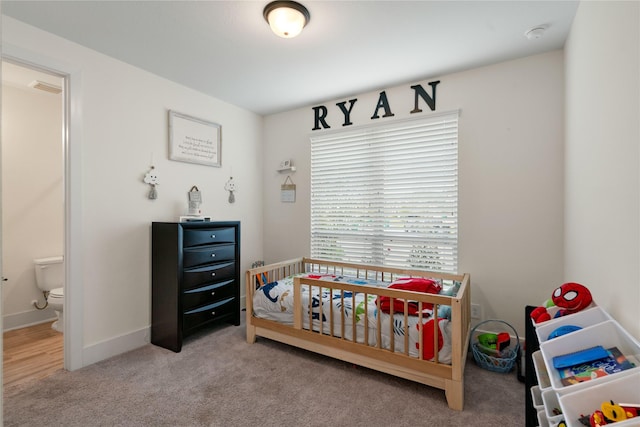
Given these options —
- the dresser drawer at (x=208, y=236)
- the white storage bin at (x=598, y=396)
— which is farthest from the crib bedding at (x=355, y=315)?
the white storage bin at (x=598, y=396)

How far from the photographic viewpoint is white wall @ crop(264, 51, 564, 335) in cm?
249

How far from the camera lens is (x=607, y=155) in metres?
1.50

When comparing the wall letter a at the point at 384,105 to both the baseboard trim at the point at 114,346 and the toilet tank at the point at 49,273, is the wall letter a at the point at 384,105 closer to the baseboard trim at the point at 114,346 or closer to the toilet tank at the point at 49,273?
the baseboard trim at the point at 114,346

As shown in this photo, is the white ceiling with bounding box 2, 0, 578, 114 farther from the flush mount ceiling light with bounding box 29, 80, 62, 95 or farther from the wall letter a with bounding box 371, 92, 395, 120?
the flush mount ceiling light with bounding box 29, 80, 62, 95

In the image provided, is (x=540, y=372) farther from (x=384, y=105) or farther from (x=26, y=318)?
(x=26, y=318)

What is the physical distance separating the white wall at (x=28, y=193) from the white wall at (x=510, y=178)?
3.70 meters

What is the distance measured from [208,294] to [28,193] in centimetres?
219

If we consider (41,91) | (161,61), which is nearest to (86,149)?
(161,61)

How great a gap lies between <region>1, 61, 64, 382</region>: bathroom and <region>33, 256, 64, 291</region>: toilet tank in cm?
10

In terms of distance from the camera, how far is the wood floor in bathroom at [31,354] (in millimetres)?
2359

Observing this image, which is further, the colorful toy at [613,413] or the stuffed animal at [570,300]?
the stuffed animal at [570,300]

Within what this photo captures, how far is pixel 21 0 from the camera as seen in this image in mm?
1972

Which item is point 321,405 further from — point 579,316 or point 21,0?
point 21,0

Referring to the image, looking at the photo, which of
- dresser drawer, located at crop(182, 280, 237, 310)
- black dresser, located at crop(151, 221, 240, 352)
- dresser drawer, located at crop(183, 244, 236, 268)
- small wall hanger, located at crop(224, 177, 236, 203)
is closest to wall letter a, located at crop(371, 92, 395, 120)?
small wall hanger, located at crop(224, 177, 236, 203)
